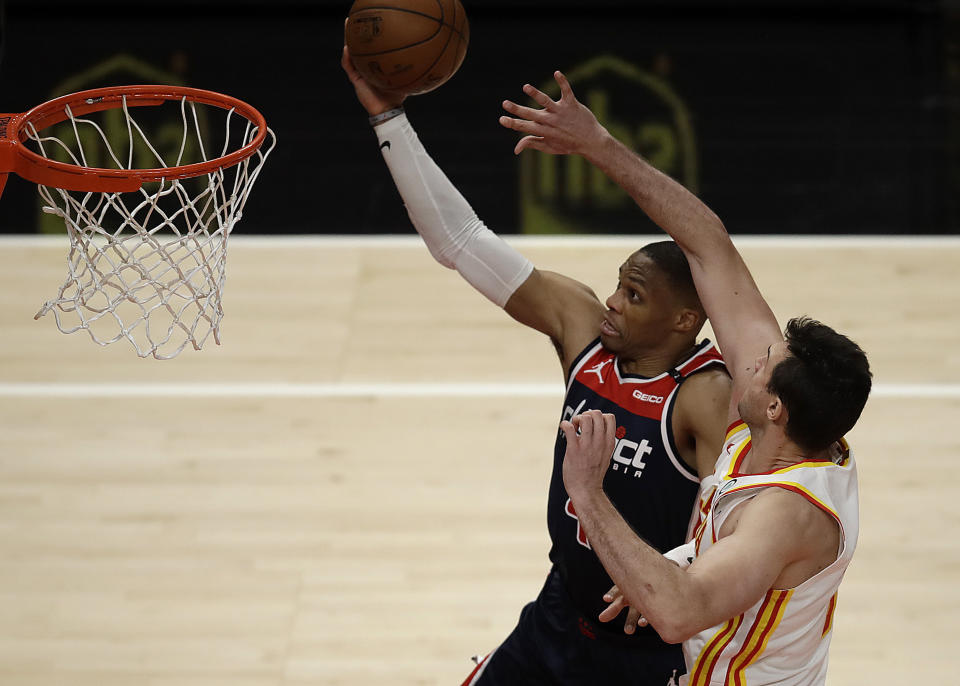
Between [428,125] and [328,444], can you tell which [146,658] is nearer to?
[328,444]

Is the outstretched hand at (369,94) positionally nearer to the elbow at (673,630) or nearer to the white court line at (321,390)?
the elbow at (673,630)

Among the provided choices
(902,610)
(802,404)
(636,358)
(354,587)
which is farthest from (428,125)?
(802,404)

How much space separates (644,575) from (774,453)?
15.9 inches

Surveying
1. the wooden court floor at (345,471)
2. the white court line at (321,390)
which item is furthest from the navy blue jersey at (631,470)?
the white court line at (321,390)

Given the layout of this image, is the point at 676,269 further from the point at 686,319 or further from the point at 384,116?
the point at 384,116

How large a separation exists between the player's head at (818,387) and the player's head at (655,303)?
57 centimetres

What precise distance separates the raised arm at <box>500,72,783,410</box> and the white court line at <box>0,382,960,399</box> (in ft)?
10.9

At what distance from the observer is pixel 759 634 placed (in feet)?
7.82

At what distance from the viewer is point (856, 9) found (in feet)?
31.9

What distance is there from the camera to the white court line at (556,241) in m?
7.46

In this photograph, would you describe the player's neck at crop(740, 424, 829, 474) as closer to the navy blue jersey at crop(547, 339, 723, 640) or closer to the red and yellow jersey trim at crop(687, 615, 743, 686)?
the red and yellow jersey trim at crop(687, 615, 743, 686)

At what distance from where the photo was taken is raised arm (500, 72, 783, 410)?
269cm

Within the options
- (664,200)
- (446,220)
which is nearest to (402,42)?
(446,220)

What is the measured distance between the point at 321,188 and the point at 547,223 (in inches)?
59.5
